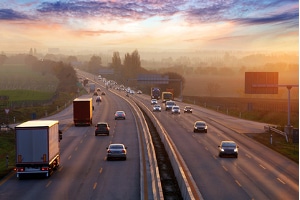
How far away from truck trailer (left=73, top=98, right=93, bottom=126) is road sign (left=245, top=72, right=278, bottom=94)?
19.1m

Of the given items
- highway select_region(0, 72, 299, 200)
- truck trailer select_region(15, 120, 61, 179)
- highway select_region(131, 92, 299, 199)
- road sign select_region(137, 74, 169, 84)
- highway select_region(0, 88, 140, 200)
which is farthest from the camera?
road sign select_region(137, 74, 169, 84)

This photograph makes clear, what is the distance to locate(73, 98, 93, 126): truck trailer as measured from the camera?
6450 cm

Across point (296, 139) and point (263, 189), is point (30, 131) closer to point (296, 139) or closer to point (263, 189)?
point (263, 189)

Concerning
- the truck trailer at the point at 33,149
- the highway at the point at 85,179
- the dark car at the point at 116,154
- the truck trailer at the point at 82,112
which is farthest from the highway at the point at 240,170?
the truck trailer at the point at 82,112

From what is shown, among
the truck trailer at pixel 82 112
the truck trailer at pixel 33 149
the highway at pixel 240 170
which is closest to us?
the highway at pixel 240 170

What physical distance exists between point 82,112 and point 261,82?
2141cm

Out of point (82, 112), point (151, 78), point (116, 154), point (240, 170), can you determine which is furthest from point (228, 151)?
point (151, 78)

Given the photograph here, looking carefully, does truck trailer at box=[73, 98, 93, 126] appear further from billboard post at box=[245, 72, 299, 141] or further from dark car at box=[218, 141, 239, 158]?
dark car at box=[218, 141, 239, 158]

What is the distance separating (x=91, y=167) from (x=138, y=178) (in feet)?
17.6

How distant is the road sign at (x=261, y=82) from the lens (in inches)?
2275

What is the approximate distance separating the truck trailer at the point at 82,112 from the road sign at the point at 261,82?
1913cm

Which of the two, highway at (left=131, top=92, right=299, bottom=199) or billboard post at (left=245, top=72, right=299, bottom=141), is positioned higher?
billboard post at (left=245, top=72, right=299, bottom=141)

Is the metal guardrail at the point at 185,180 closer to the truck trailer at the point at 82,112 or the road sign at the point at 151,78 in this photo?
the truck trailer at the point at 82,112

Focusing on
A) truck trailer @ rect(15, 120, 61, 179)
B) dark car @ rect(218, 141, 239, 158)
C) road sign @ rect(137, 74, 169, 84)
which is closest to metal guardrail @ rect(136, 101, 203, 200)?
dark car @ rect(218, 141, 239, 158)
